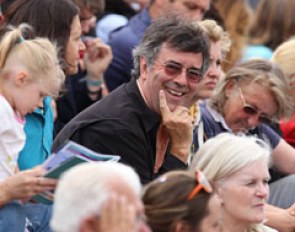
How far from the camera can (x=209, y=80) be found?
22.1ft

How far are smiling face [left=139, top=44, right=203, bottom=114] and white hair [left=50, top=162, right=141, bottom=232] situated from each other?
1.91 metres

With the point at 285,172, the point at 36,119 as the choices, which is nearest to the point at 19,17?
the point at 36,119

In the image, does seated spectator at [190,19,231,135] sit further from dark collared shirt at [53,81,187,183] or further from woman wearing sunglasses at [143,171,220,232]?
woman wearing sunglasses at [143,171,220,232]

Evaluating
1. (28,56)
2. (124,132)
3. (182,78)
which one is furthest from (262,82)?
(28,56)

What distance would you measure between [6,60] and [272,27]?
Answer: 12.8 feet

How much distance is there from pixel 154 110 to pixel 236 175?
73cm

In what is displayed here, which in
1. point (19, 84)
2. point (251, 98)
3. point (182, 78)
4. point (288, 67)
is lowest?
point (288, 67)

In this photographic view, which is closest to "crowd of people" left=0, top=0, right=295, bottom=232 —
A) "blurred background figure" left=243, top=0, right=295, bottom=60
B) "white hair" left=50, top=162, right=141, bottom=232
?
"white hair" left=50, top=162, right=141, bottom=232

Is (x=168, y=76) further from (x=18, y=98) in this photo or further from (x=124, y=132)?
(x=18, y=98)

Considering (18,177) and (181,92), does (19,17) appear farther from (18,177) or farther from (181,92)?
(18,177)

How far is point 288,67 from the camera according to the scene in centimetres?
746

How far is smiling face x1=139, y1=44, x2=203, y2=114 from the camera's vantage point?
5.88m

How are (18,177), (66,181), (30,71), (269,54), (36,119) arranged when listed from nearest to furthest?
(66,181) < (18,177) < (30,71) < (36,119) < (269,54)

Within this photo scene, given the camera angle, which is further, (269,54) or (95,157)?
(269,54)
